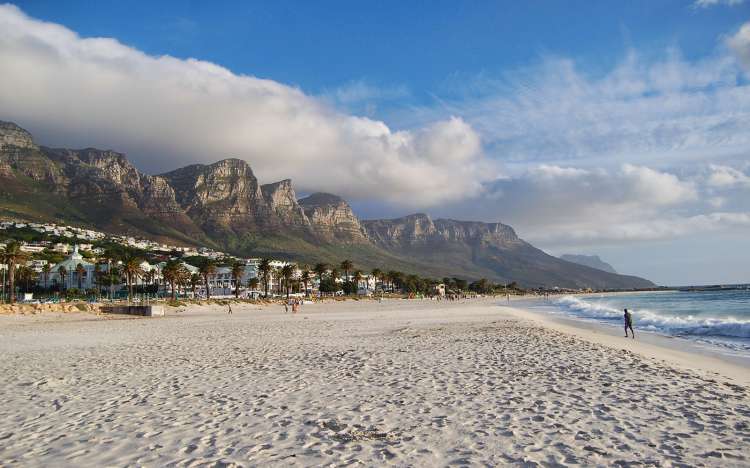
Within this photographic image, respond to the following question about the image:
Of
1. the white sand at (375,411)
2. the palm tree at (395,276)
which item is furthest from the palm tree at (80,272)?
the white sand at (375,411)

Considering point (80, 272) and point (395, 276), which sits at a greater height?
point (80, 272)

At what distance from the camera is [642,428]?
7242 mm

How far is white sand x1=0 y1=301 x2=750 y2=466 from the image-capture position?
6.29m

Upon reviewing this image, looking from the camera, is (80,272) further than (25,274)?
Yes

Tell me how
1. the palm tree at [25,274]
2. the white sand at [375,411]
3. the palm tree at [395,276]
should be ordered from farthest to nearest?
the palm tree at [395,276]
the palm tree at [25,274]
the white sand at [375,411]

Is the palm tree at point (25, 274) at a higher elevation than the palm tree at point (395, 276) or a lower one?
higher

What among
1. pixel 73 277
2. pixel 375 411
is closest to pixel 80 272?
pixel 73 277

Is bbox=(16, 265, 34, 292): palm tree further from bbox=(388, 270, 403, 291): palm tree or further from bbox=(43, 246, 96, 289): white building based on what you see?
bbox=(388, 270, 403, 291): palm tree

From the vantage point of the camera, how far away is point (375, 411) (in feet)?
27.8

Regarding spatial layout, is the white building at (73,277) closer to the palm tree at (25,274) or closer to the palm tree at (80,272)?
the palm tree at (80,272)

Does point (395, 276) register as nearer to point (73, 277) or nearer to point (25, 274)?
point (73, 277)

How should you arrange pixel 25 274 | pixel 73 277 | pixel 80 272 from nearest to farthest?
pixel 25 274, pixel 80 272, pixel 73 277

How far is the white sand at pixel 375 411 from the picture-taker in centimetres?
629

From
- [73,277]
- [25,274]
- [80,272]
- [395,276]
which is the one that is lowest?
[395,276]
